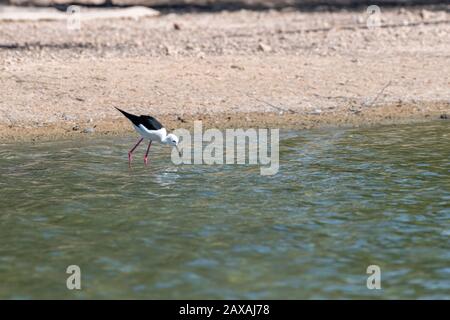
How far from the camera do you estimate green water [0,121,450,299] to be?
735 cm

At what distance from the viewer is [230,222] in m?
8.77

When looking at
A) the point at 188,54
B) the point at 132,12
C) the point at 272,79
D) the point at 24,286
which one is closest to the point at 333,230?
the point at 24,286

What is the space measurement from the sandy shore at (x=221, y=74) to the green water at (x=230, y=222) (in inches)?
41.7

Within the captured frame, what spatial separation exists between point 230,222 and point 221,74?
5.56 metres

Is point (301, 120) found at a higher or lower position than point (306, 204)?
higher

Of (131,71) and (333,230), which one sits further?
(131,71)

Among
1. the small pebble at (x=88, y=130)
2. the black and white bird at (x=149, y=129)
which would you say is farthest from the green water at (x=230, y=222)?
the small pebble at (x=88, y=130)

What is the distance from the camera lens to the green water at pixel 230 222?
735 centimetres

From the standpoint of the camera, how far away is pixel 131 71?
46.1 ft

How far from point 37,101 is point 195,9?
5178 millimetres

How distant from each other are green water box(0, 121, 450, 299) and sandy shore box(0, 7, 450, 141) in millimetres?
1060

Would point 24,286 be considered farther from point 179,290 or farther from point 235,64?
point 235,64

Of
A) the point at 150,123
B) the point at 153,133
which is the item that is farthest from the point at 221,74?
the point at 150,123

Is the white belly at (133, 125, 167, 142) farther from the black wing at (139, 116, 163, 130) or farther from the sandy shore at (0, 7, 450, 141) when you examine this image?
the sandy shore at (0, 7, 450, 141)
